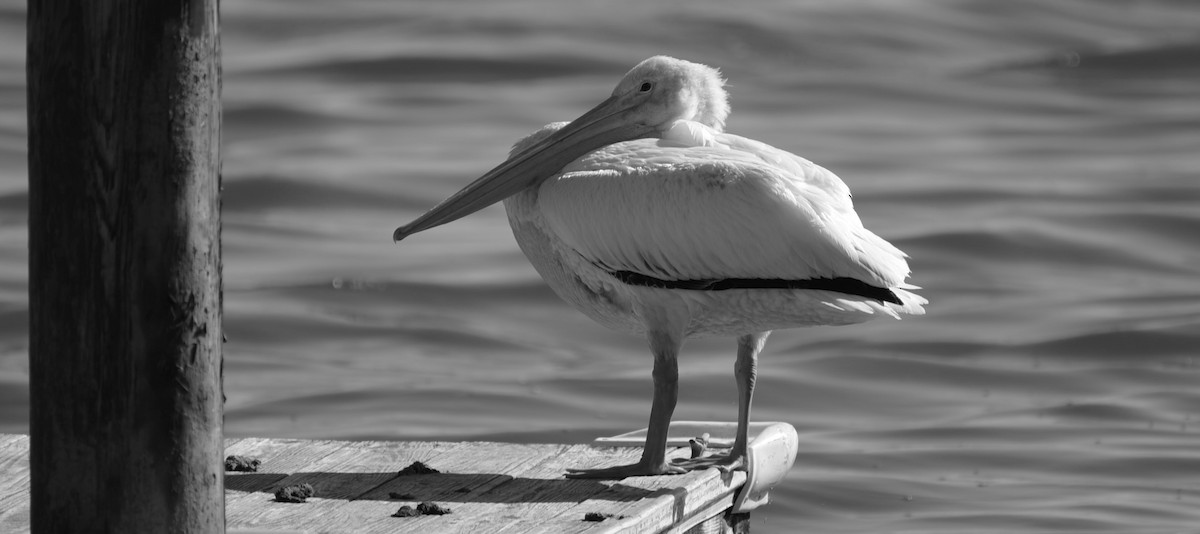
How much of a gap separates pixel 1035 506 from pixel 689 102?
310 centimetres

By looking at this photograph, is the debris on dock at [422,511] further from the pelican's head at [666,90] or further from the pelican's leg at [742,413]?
the pelican's head at [666,90]

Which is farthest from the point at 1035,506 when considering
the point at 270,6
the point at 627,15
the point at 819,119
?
the point at 270,6

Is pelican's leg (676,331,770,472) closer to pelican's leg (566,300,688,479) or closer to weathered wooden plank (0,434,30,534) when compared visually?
pelican's leg (566,300,688,479)

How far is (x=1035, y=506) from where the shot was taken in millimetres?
7629

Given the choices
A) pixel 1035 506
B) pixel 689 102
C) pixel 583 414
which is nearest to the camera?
pixel 689 102

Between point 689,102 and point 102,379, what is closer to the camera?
point 102,379

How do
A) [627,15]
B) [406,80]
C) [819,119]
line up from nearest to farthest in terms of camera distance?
[819,119], [406,80], [627,15]

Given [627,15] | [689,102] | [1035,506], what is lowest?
[1035,506]

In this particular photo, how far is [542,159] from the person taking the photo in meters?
5.25

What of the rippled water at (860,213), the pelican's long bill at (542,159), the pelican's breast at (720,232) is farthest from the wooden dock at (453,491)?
the rippled water at (860,213)

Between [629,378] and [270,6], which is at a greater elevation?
[270,6]

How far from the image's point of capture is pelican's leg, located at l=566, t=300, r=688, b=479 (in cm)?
477

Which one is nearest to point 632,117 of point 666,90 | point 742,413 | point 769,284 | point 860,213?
point 666,90

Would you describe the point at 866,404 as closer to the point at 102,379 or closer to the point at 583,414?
the point at 583,414
